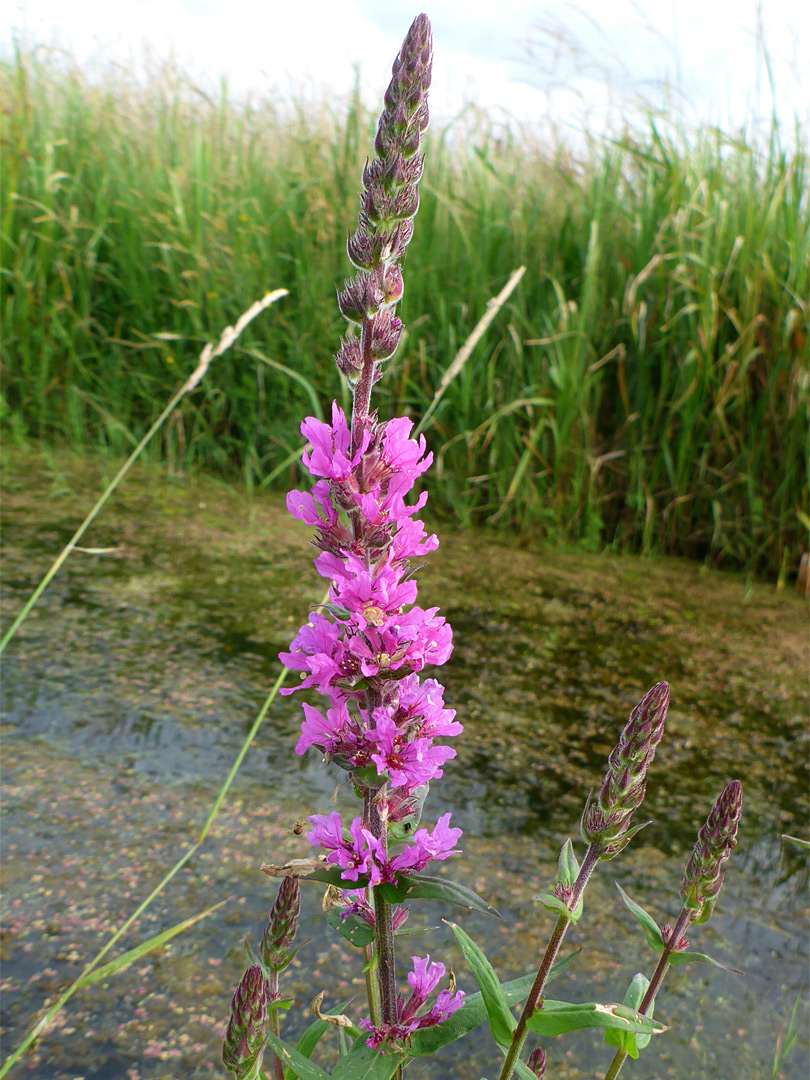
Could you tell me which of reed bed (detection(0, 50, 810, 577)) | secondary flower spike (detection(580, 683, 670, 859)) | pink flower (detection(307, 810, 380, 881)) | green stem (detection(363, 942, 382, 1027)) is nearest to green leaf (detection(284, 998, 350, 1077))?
green stem (detection(363, 942, 382, 1027))

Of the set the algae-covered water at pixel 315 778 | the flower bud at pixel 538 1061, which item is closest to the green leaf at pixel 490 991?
the flower bud at pixel 538 1061

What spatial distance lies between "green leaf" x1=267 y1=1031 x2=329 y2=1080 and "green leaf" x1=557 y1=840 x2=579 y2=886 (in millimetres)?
314

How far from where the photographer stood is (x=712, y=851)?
0.97 metres

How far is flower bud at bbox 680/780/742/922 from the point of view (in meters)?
0.96

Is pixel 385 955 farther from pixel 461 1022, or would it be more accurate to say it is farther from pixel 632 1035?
pixel 632 1035

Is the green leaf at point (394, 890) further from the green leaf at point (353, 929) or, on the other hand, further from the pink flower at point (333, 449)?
the pink flower at point (333, 449)

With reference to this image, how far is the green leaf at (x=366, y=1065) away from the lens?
83 cm

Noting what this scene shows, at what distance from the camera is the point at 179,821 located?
5.45ft

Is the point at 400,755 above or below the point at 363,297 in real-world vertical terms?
below

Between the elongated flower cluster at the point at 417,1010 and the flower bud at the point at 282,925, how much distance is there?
12cm

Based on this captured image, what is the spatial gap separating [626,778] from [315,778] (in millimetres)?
Result: 1137

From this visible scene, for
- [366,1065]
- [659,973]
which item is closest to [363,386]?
[366,1065]

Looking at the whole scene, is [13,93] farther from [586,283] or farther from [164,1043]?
[164,1043]

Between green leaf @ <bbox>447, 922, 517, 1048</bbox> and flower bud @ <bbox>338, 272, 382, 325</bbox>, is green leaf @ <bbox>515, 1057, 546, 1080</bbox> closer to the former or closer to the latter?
green leaf @ <bbox>447, 922, 517, 1048</bbox>
